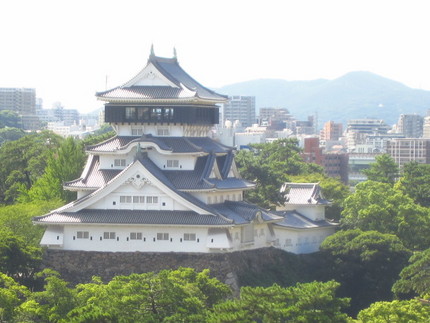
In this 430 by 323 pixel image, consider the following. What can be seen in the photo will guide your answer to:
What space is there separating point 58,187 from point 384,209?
61.5 feet

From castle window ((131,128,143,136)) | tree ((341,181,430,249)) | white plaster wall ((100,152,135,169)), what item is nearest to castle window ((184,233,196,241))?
white plaster wall ((100,152,135,169))

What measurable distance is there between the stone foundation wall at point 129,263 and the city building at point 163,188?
0.41 m

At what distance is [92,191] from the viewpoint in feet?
203

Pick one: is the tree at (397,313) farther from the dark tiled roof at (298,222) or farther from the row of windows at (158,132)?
the row of windows at (158,132)

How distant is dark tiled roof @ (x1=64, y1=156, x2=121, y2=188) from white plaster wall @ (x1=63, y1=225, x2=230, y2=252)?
3.02 meters

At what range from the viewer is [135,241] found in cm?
5931

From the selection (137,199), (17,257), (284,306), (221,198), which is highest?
(137,199)

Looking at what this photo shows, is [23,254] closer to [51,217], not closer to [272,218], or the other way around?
[51,217]

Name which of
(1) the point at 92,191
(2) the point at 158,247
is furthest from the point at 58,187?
(2) the point at 158,247

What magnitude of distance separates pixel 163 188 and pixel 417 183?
32983 millimetres

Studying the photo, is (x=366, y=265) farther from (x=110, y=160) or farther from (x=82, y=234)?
(x=82, y=234)

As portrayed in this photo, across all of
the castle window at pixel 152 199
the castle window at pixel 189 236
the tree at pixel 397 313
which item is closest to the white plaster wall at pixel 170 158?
the castle window at pixel 152 199

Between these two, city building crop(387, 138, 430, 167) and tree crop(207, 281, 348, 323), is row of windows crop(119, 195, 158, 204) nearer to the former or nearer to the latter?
tree crop(207, 281, 348, 323)

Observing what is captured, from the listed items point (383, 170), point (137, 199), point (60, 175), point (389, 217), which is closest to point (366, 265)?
point (389, 217)
